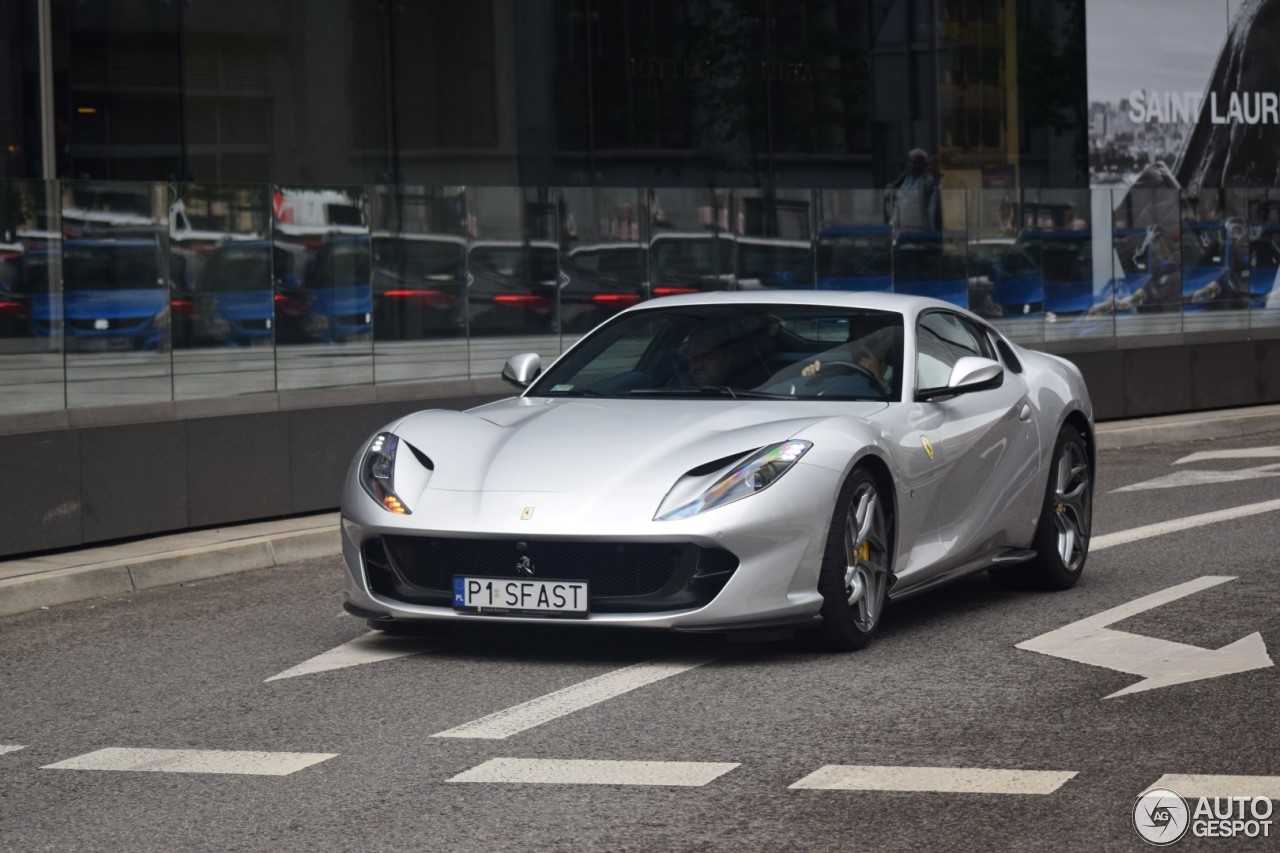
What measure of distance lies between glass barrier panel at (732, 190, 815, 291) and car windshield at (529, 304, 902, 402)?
6752 millimetres

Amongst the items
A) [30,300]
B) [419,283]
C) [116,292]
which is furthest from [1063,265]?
[30,300]

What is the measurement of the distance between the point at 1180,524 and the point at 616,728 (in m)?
5.66

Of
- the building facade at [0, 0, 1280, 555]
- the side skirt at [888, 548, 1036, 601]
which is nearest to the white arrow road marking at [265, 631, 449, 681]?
the side skirt at [888, 548, 1036, 601]

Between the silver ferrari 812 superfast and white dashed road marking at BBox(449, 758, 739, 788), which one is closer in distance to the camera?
white dashed road marking at BBox(449, 758, 739, 788)

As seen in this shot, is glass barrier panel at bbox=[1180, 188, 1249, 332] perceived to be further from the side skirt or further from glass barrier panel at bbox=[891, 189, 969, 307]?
the side skirt

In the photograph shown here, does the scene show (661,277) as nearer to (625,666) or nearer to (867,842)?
(625,666)

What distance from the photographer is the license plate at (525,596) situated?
670cm

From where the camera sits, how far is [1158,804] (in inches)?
193

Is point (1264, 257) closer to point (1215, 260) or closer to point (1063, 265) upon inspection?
point (1215, 260)

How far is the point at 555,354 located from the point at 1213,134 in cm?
1595

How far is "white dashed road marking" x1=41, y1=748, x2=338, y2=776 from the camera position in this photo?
18.1 feet

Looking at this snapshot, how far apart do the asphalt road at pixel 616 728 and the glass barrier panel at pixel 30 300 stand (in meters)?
1.55

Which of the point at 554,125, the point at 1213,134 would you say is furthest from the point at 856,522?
the point at 1213,134

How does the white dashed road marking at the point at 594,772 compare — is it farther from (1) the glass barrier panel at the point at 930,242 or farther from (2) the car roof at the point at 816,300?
(1) the glass barrier panel at the point at 930,242
